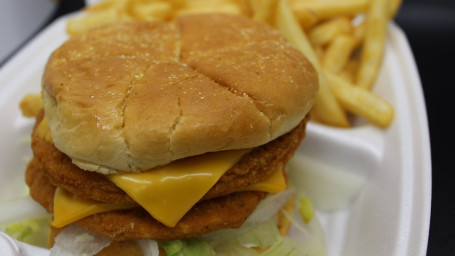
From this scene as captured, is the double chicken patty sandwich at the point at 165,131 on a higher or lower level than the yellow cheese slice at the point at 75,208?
Result: higher

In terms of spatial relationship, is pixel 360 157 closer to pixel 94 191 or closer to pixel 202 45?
pixel 202 45

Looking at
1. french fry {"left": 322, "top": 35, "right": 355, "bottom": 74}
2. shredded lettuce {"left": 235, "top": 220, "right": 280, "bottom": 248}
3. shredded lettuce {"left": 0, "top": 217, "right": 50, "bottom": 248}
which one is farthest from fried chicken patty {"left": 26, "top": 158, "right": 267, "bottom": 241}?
french fry {"left": 322, "top": 35, "right": 355, "bottom": 74}

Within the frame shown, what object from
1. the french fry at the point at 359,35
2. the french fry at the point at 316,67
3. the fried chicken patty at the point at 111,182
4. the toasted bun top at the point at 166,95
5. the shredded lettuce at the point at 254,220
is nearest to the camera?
the toasted bun top at the point at 166,95

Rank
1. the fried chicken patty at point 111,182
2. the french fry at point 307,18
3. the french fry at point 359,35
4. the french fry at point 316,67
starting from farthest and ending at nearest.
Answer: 1. the french fry at point 359,35
2. the french fry at point 307,18
3. the french fry at point 316,67
4. the fried chicken patty at point 111,182

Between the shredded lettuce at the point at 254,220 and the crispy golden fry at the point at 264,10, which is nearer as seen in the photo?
the shredded lettuce at the point at 254,220

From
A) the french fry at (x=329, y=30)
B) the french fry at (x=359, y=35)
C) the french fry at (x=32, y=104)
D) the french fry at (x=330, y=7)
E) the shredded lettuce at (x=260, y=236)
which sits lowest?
the shredded lettuce at (x=260, y=236)

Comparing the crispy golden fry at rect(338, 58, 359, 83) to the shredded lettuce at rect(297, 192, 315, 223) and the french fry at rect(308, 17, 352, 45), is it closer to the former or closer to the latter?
the french fry at rect(308, 17, 352, 45)

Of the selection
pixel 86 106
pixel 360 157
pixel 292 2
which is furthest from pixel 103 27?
pixel 360 157

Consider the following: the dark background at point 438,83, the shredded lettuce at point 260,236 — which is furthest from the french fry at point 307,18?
the shredded lettuce at point 260,236

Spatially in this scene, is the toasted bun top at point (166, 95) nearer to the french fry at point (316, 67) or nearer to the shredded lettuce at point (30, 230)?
the french fry at point (316, 67)
